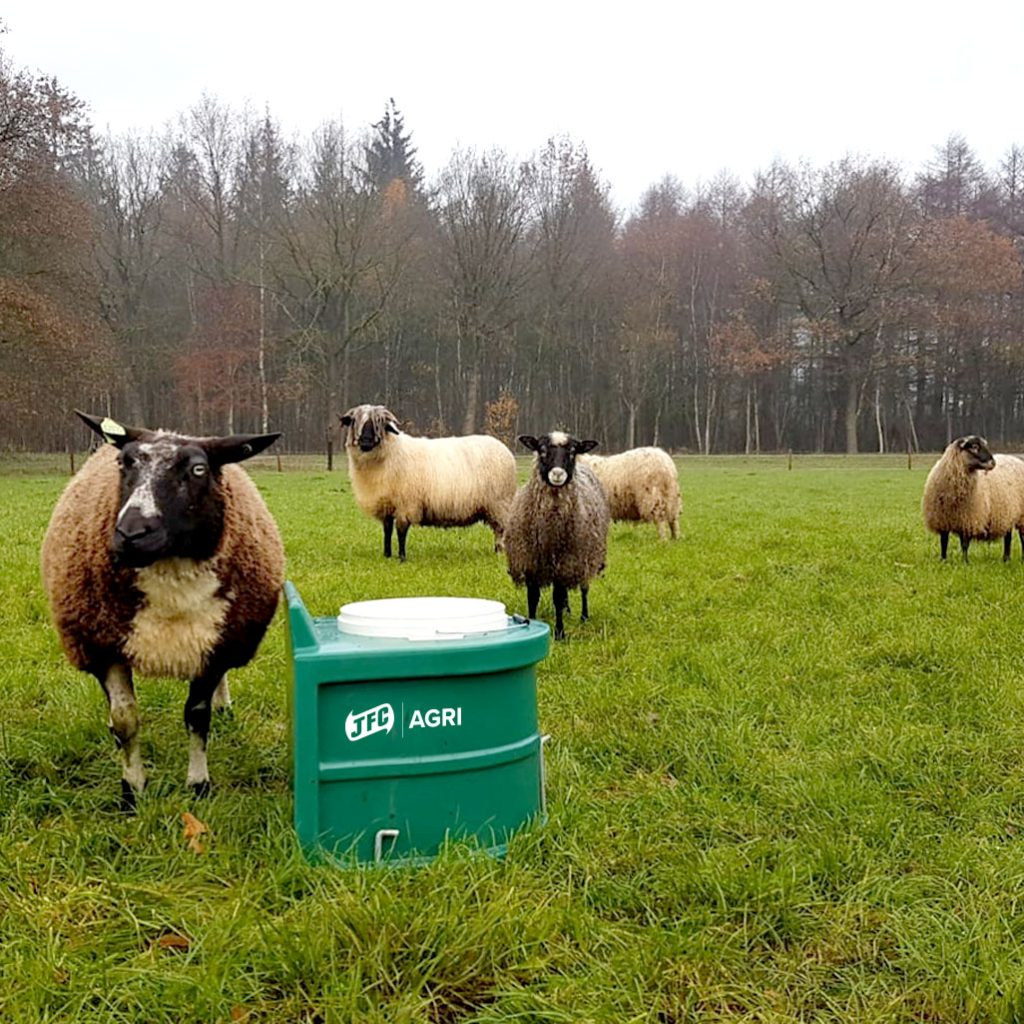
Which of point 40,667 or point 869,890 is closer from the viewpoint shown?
point 869,890

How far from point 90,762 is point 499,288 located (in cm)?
4087

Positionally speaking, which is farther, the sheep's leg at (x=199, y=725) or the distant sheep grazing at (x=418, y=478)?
the distant sheep grazing at (x=418, y=478)

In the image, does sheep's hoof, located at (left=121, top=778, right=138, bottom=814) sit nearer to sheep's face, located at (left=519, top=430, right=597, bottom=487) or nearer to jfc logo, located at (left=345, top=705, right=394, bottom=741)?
jfc logo, located at (left=345, top=705, right=394, bottom=741)

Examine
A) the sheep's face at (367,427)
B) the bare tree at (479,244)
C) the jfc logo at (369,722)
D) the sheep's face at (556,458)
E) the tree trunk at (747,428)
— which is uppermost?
the bare tree at (479,244)

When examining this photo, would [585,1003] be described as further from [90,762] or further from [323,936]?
[90,762]

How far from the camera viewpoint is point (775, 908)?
9.18ft

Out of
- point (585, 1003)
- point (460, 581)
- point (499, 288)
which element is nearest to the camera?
point (585, 1003)

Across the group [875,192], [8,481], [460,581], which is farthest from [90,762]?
[875,192]

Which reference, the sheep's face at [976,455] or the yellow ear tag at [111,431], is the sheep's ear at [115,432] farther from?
the sheep's face at [976,455]

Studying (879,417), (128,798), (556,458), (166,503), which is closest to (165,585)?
(166,503)

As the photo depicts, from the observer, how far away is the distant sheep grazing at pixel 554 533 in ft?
22.7

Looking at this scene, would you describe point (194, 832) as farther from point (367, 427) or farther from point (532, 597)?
point (367, 427)

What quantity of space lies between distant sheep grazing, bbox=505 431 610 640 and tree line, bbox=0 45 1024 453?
29.0m

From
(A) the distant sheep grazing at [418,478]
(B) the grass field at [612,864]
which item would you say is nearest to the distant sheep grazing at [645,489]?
(A) the distant sheep grazing at [418,478]
